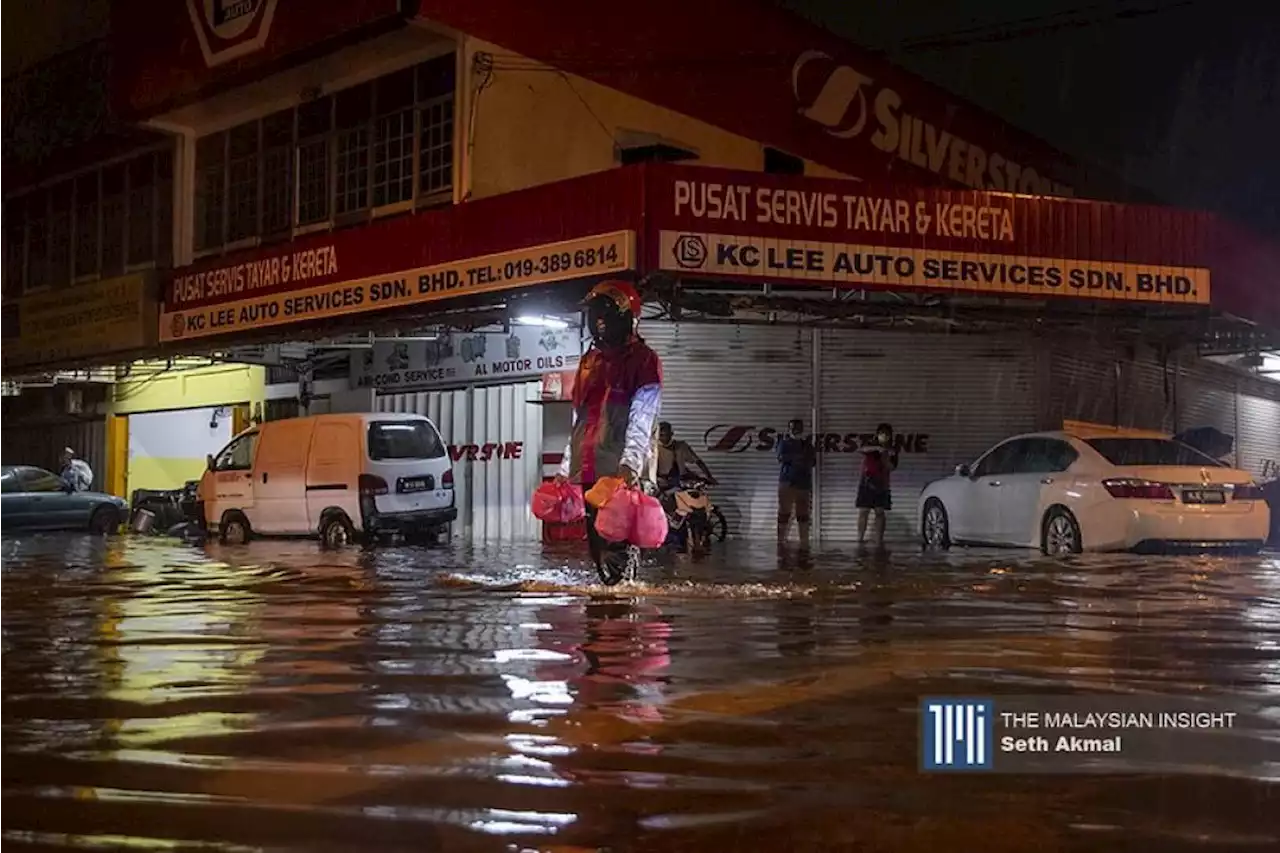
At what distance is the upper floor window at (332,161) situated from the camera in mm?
18594

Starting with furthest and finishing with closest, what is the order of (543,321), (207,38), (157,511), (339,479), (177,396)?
(177,396)
(157,511)
(207,38)
(543,321)
(339,479)

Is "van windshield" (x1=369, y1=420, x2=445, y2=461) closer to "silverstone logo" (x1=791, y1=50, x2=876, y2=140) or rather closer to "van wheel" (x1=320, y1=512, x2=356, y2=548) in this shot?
"van wheel" (x1=320, y1=512, x2=356, y2=548)

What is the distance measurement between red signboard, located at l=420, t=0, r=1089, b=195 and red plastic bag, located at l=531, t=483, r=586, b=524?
9.80 metres

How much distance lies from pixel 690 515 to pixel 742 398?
12.7 ft

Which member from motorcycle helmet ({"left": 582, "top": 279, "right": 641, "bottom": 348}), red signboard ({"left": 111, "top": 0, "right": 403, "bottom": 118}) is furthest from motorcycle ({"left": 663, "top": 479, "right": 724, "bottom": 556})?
red signboard ({"left": 111, "top": 0, "right": 403, "bottom": 118})

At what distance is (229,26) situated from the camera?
65.0 ft

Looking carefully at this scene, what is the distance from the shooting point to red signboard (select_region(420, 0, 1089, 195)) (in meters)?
17.9

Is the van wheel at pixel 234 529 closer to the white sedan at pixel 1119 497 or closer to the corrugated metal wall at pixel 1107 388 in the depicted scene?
the white sedan at pixel 1119 497

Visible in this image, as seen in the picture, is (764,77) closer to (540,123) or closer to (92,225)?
(540,123)

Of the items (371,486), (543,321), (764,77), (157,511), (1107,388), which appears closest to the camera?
(371,486)

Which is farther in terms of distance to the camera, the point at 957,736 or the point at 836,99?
the point at 836,99

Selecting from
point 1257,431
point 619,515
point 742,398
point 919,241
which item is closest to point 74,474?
point 742,398

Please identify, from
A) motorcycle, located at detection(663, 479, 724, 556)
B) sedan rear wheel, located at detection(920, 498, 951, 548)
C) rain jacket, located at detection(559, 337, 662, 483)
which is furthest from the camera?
sedan rear wheel, located at detection(920, 498, 951, 548)

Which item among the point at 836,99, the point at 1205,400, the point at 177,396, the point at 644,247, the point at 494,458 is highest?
the point at 836,99
